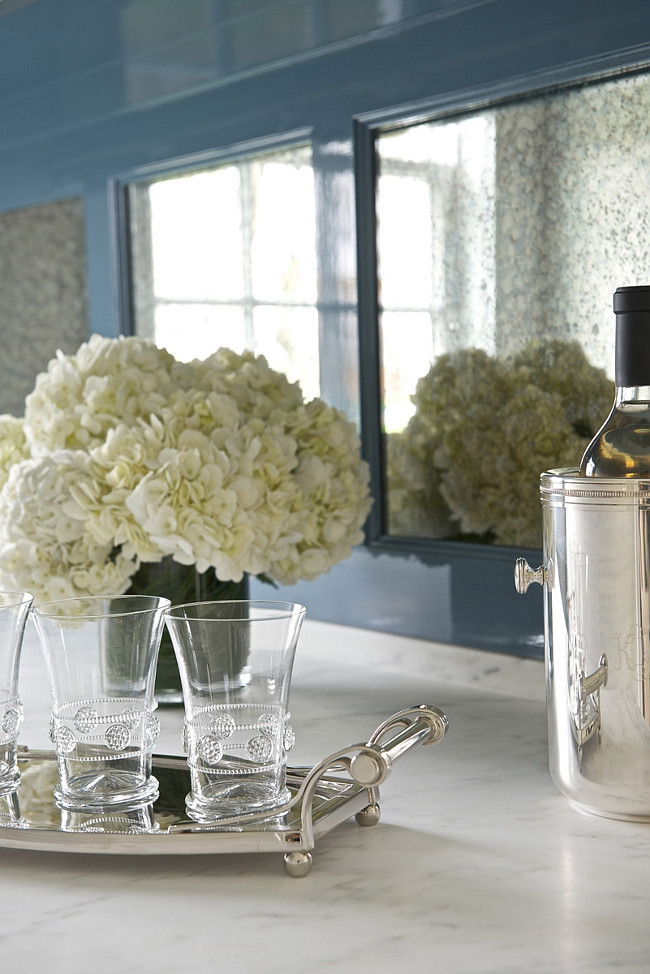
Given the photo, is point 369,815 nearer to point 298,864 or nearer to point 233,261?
point 298,864

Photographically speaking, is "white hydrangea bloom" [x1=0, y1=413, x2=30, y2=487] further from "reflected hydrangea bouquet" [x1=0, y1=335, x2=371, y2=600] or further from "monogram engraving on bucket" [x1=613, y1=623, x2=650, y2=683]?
"monogram engraving on bucket" [x1=613, y1=623, x2=650, y2=683]

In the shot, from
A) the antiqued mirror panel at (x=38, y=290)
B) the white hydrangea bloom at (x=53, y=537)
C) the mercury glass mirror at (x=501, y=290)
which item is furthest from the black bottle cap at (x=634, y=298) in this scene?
the antiqued mirror panel at (x=38, y=290)

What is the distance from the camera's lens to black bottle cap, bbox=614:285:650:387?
0.83m

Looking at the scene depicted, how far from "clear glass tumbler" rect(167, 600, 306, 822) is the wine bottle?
256 mm

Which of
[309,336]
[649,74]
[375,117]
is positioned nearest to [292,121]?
[375,117]

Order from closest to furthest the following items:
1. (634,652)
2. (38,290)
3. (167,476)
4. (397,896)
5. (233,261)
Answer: (397,896) < (634,652) < (167,476) < (233,261) < (38,290)

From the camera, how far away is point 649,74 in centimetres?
112

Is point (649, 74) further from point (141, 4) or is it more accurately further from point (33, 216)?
point (33, 216)

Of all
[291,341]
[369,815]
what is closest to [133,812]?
[369,815]

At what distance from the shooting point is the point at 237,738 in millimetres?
810

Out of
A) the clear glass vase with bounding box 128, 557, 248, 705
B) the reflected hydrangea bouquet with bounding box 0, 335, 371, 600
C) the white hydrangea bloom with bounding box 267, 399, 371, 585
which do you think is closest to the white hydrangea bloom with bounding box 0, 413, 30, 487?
the reflected hydrangea bouquet with bounding box 0, 335, 371, 600

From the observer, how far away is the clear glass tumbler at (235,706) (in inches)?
31.8

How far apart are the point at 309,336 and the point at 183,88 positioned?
447mm

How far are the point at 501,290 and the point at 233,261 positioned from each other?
516 millimetres
